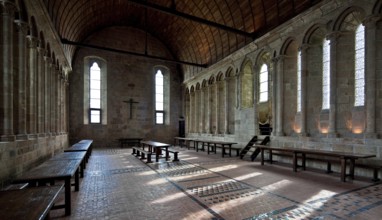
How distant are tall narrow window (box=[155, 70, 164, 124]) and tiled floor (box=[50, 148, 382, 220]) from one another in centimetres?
1175

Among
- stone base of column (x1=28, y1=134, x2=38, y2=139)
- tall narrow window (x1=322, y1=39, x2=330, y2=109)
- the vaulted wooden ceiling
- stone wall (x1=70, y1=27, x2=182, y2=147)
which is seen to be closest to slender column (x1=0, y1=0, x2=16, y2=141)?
stone base of column (x1=28, y1=134, x2=38, y2=139)

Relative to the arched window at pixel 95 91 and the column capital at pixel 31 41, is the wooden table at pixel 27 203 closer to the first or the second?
the column capital at pixel 31 41

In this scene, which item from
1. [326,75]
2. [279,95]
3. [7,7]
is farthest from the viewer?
[279,95]

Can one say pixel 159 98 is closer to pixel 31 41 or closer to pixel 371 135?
pixel 31 41

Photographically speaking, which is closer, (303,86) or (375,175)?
(375,175)

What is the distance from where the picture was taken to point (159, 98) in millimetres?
18938

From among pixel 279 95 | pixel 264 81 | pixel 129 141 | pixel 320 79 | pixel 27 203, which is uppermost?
pixel 264 81

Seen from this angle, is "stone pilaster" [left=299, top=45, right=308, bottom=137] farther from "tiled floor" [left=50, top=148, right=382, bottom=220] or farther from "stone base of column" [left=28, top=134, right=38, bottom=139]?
"stone base of column" [left=28, top=134, right=38, bottom=139]

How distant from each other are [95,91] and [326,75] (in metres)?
15.1

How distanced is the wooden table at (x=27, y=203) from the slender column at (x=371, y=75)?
25.9 ft

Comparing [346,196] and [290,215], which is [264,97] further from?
[290,215]

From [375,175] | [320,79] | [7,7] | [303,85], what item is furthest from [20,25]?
[375,175]

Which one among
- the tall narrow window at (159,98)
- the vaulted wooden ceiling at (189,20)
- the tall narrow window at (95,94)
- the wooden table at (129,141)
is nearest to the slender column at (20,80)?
the vaulted wooden ceiling at (189,20)

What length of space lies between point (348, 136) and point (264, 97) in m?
5.16
